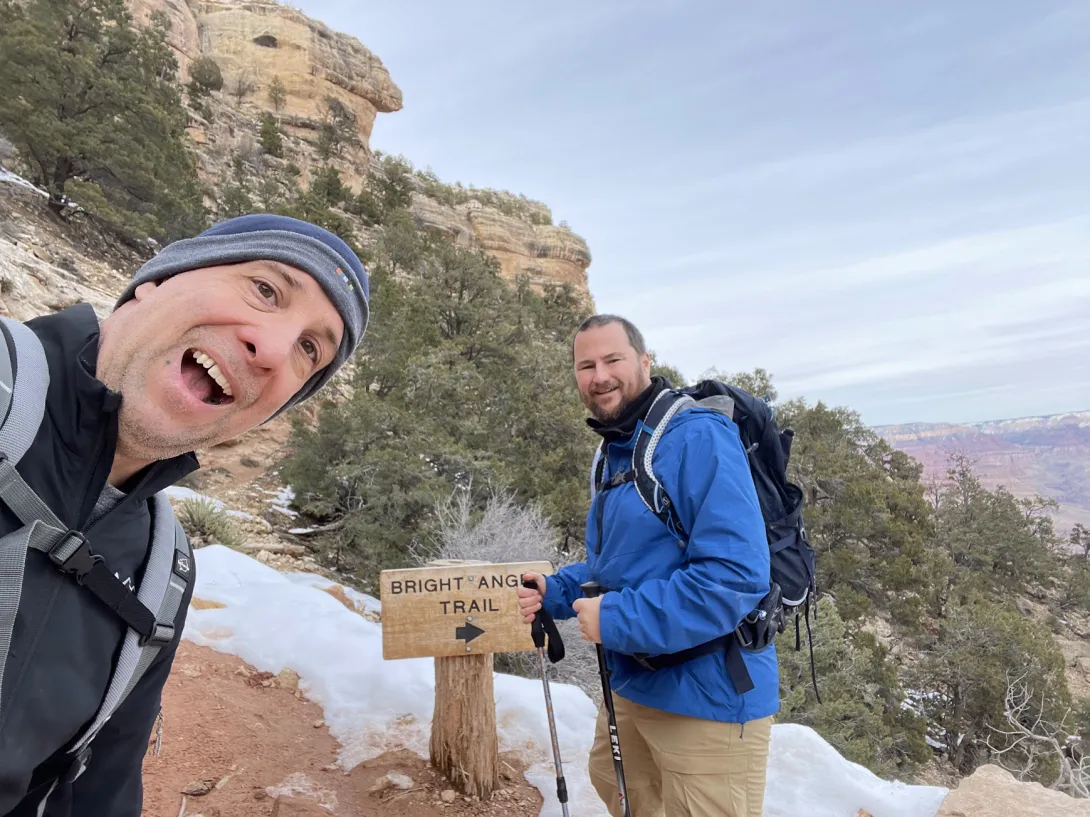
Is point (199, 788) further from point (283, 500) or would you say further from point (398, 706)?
point (283, 500)

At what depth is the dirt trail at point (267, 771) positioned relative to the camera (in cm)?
245

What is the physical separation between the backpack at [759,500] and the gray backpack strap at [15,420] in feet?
4.21

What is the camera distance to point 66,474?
857 millimetres

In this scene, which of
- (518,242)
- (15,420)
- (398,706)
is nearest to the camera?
(15,420)

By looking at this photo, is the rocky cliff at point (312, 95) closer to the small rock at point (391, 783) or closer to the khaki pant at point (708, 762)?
the small rock at point (391, 783)

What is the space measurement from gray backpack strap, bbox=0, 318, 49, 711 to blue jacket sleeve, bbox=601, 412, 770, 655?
3.81ft

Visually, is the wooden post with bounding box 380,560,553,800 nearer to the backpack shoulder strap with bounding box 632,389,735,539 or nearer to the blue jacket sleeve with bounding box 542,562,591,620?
the blue jacket sleeve with bounding box 542,562,591,620

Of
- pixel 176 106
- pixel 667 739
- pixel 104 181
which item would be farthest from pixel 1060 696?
pixel 176 106

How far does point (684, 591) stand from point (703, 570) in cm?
7

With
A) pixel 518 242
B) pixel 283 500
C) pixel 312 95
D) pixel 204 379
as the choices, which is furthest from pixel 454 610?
pixel 312 95

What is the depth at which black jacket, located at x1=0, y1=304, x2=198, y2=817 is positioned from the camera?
789mm

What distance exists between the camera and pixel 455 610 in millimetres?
2545

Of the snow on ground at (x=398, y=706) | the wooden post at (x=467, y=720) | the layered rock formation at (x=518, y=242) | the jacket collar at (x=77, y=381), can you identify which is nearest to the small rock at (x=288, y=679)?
the snow on ground at (x=398, y=706)

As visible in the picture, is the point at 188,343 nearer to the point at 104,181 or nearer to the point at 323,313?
the point at 323,313
